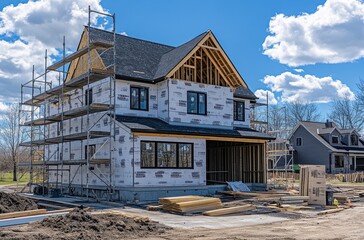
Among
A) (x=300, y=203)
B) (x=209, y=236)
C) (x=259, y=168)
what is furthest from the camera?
(x=259, y=168)

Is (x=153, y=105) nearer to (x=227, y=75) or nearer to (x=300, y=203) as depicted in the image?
(x=227, y=75)

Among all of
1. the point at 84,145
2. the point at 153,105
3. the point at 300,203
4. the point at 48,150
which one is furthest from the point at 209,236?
the point at 48,150

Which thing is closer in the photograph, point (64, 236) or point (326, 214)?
point (64, 236)

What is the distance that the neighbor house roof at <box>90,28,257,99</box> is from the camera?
24281mm

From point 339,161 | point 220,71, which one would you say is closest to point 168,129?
point 220,71

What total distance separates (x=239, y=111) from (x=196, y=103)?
5078mm

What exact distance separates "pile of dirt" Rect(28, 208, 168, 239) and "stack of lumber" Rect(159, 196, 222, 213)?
333 centimetres

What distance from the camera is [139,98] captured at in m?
24.3

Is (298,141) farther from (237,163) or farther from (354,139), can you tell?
(237,163)

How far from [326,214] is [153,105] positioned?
1140 cm

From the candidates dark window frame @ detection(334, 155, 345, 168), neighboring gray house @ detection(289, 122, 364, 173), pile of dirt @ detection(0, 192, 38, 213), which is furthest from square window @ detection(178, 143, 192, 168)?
dark window frame @ detection(334, 155, 345, 168)

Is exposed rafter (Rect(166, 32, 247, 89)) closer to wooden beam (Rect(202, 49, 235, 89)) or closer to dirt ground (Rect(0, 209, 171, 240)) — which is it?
wooden beam (Rect(202, 49, 235, 89))

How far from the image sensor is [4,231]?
38.5 ft

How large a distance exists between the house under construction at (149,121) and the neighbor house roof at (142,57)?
0.26ft
